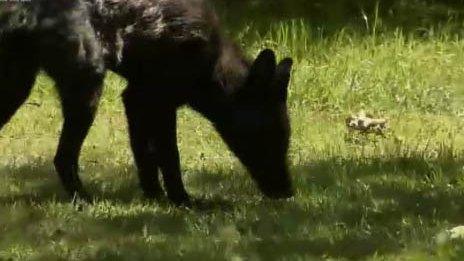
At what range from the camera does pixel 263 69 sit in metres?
7.59

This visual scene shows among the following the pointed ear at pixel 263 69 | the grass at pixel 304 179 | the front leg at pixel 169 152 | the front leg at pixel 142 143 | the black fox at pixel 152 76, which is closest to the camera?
the grass at pixel 304 179

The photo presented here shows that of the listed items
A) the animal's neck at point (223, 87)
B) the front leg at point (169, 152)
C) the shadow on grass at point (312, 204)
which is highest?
the animal's neck at point (223, 87)

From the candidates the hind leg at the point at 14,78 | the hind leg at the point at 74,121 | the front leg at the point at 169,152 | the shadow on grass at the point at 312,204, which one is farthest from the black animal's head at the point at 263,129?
the hind leg at the point at 14,78

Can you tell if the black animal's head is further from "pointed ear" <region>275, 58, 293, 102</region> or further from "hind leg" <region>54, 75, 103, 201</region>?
"hind leg" <region>54, 75, 103, 201</region>

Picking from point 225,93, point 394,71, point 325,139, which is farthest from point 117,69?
point 394,71

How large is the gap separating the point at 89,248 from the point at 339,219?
5.29ft

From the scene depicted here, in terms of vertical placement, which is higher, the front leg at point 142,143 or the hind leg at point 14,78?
the hind leg at point 14,78

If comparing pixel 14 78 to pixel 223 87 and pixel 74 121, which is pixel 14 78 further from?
pixel 223 87

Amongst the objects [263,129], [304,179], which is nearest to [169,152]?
[263,129]

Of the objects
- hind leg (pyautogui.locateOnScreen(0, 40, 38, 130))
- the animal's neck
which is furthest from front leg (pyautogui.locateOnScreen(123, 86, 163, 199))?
hind leg (pyautogui.locateOnScreen(0, 40, 38, 130))

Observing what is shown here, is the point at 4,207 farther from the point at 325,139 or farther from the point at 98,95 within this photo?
the point at 325,139

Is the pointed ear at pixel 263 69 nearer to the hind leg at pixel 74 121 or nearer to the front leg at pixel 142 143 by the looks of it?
the front leg at pixel 142 143

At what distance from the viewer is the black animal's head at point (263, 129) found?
7688mm

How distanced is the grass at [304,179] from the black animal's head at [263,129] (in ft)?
0.57
